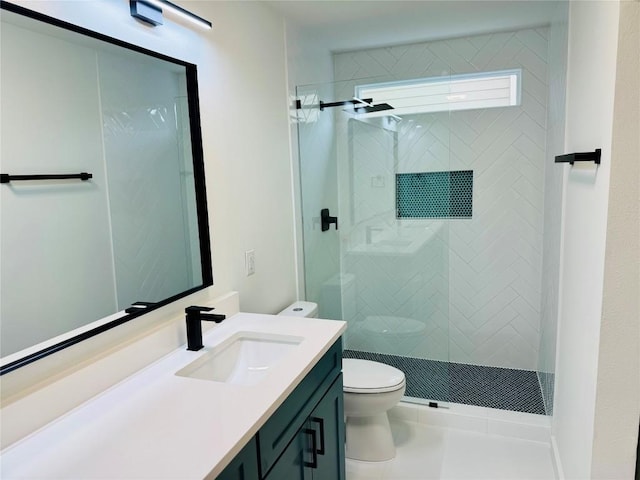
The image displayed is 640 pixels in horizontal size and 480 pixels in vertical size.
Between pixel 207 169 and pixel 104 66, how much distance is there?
1.94ft

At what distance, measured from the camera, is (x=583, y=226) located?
1.68 meters

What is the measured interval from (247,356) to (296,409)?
1.39 ft

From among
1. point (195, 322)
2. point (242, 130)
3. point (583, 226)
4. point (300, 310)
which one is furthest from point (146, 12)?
point (583, 226)

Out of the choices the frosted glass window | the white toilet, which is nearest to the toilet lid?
the white toilet

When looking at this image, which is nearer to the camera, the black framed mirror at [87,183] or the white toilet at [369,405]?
the black framed mirror at [87,183]

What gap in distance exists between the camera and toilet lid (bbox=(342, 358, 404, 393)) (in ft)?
7.39

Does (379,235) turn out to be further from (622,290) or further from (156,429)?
(156,429)

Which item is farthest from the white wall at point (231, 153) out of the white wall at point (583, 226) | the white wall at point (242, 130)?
the white wall at point (583, 226)

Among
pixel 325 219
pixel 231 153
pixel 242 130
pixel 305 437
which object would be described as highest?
pixel 242 130

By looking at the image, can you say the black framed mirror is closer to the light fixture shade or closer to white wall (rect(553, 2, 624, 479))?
the light fixture shade

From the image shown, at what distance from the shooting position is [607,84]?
→ 1.35 m

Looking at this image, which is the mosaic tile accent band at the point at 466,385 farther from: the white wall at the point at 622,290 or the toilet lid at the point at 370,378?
the white wall at the point at 622,290

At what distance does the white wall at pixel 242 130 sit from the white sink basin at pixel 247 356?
316 mm

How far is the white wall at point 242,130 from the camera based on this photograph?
5.75 feet
